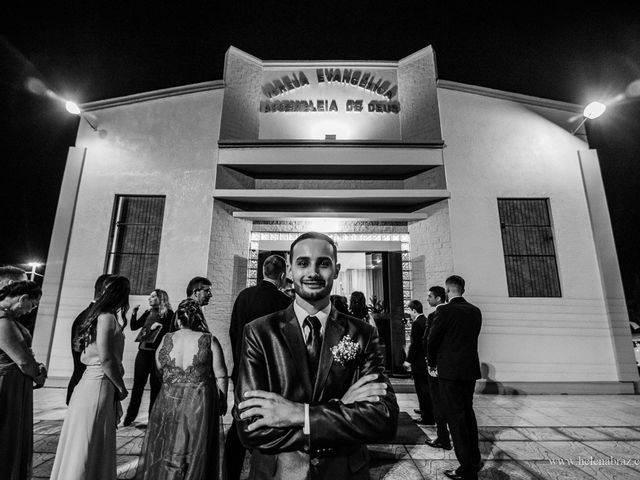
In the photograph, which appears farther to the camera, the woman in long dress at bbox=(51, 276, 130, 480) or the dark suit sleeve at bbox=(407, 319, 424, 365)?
the dark suit sleeve at bbox=(407, 319, 424, 365)

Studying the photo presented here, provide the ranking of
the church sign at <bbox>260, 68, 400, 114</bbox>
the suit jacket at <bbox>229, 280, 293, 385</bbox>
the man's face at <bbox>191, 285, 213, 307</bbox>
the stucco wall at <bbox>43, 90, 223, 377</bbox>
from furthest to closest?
1. the church sign at <bbox>260, 68, 400, 114</bbox>
2. the stucco wall at <bbox>43, 90, 223, 377</bbox>
3. the man's face at <bbox>191, 285, 213, 307</bbox>
4. the suit jacket at <bbox>229, 280, 293, 385</bbox>

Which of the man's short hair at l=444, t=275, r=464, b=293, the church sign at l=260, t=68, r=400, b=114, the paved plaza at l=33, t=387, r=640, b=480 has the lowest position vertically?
the paved plaza at l=33, t=387, r=640, b=480

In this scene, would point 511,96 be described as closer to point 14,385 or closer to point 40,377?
point 40,377

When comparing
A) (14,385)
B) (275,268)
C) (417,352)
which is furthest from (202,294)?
(417,352)

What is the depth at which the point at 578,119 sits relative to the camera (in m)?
7.98

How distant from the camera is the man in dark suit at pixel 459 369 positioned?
3.05 meters

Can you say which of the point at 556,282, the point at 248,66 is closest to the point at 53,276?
the point at 248,66

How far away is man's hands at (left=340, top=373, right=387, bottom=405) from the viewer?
127 cm

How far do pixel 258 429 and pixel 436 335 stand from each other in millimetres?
2783

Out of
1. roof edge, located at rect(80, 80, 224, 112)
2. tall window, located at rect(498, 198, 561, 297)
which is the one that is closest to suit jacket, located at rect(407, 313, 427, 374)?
tall window, located at rect(498, 198, 561, 297)

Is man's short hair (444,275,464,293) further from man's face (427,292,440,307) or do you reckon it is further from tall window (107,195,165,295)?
tall window (107,195,165,295)

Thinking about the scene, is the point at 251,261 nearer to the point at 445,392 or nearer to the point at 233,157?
the point at 233,157

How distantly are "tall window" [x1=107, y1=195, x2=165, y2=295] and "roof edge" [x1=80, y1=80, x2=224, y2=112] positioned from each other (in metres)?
2.58

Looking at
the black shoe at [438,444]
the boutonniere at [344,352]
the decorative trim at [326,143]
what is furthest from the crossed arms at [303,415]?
the decorative trim at [326,143]
